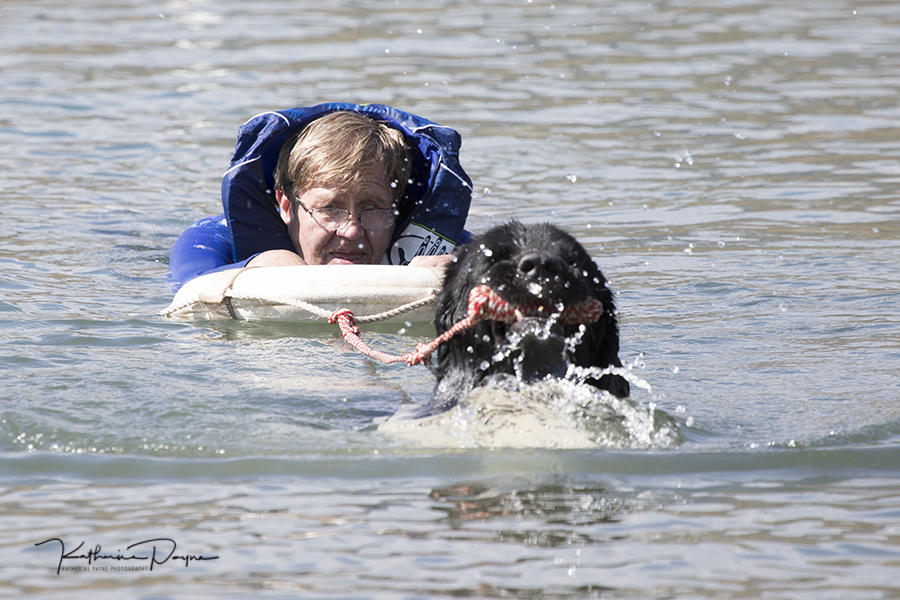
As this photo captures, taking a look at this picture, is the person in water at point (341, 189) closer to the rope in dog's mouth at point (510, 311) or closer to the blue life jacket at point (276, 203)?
the blue life jacket at point (276, 203)

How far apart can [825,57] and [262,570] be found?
1141 centimetres

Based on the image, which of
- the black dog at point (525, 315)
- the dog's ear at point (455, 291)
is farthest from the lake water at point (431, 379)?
the dog's ear at point (455, 291)

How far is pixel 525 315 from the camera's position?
3.36m

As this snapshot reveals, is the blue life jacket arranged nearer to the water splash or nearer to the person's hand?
the person's hand

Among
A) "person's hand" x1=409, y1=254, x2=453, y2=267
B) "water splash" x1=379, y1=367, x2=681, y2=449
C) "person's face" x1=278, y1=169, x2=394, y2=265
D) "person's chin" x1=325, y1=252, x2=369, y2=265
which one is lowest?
"water splash" x1=379, y1=367, x2=681, y2=449

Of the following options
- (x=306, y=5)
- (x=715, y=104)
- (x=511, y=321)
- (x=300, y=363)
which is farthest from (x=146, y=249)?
(x=306, y=5)

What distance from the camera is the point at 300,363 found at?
4500mm

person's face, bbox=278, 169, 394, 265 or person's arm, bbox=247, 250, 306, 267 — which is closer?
person's face, bbox=278, 169, 394, 265

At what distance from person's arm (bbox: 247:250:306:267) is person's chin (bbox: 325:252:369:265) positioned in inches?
6.0

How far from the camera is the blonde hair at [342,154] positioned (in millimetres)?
5051

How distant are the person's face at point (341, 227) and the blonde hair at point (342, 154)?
0.04 metres

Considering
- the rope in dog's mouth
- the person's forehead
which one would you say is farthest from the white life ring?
the rope in dog's mouth

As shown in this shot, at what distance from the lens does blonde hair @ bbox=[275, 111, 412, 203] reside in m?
5.05
